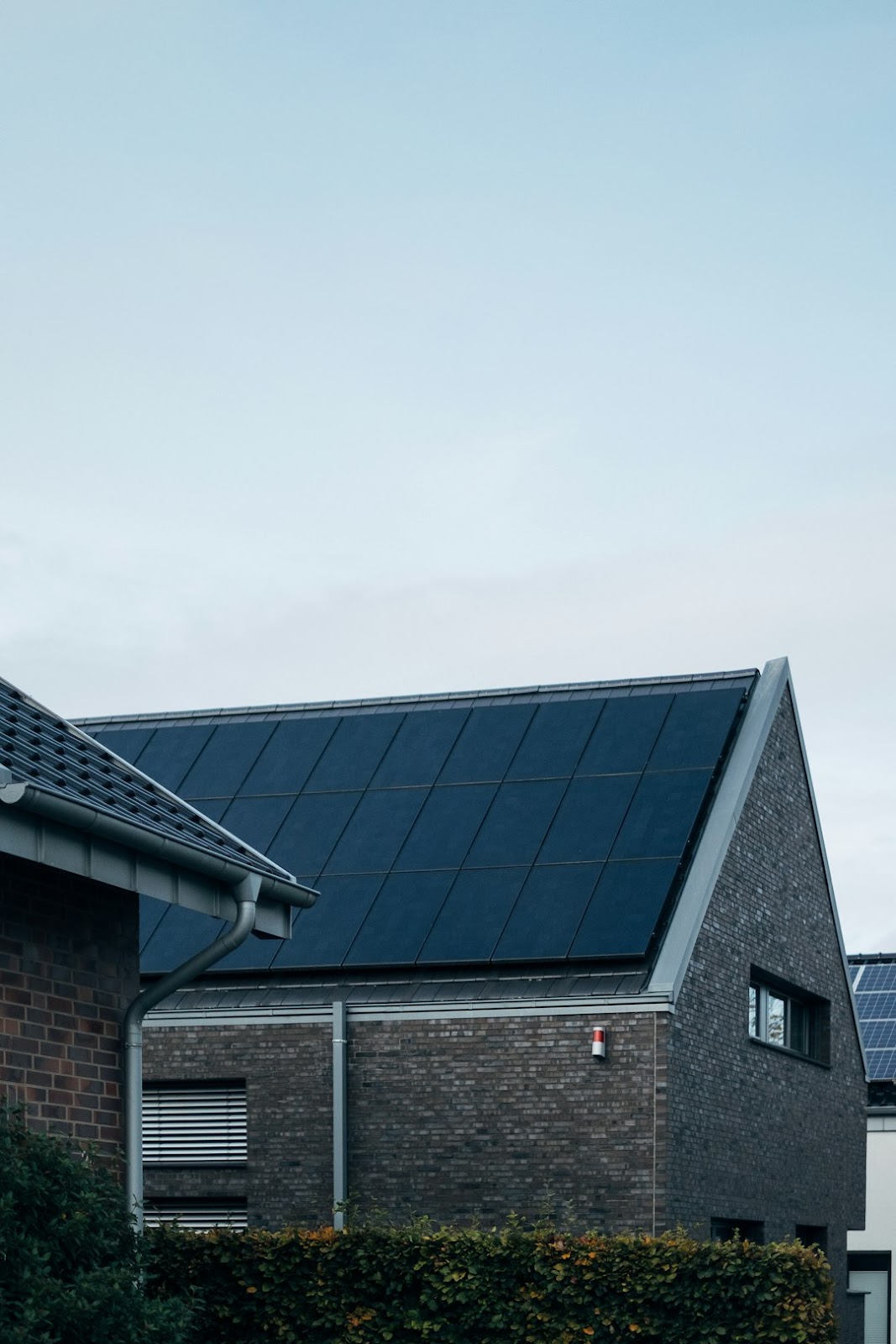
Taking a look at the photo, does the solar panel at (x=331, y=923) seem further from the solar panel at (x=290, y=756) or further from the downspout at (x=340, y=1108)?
the solar panel at (x=290, y=756)

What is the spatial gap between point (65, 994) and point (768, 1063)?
1207 centimetres

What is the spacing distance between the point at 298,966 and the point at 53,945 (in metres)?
9.24

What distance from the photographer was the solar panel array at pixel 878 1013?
32.1 m

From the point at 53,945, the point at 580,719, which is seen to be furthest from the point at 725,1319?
the point at 580,719

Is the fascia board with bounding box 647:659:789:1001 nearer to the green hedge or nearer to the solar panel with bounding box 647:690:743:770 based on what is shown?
the solar panel with bounding box 647:690:743:770

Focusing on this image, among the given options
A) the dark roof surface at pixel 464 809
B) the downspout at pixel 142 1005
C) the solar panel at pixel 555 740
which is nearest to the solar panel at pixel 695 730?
the dark roof surface at pixel 464 809

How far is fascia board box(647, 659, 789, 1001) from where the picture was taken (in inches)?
685

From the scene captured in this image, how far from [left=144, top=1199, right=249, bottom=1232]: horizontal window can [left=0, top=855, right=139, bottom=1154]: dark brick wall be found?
8.52 meters

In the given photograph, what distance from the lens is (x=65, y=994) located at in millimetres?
9625

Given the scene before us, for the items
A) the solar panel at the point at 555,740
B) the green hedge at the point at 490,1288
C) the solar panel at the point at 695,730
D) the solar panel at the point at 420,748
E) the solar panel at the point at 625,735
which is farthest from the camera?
the solar panel at the point at 420,748

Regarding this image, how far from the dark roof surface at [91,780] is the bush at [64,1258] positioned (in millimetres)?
1548

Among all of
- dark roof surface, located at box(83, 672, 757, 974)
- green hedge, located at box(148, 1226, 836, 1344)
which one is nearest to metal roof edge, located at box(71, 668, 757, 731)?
dark roof surface, located at box(83, 672, 757, 974)

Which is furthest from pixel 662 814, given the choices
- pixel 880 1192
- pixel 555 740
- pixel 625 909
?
pixel 880 1192

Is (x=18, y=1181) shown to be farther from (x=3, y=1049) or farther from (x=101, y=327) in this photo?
(x=101, y=327)
